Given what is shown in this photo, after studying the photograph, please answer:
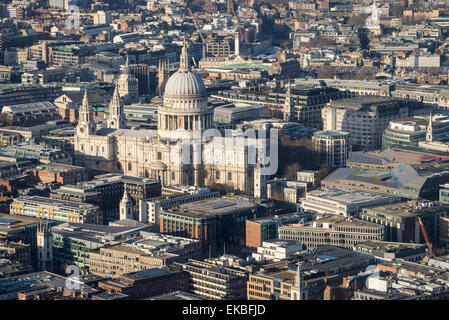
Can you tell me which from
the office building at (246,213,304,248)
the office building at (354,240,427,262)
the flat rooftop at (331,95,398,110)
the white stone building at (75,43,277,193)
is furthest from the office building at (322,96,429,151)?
the office building at (354,240,427,262)

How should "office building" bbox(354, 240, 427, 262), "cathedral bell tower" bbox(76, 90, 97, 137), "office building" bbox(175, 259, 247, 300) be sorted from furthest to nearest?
"cathedral bell tower" bbox(76, 90, 97, 137) → "office building" bbox(354, 240, 427, 262) → "office building" bbox(175, 259, 247, 300)

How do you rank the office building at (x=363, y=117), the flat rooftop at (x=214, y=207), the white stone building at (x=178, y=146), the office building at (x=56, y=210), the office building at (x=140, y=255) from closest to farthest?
the office building at (x=140, y=255)
the flat rooftop at (x=214, y=207)
the office building at (x=56, y=210)
the white stone building at (x=178, y=146)
the office building at (x=363, y=117)

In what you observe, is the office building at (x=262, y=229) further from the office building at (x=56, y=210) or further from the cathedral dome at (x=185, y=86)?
the cathedral dome at (x=185, y=86)

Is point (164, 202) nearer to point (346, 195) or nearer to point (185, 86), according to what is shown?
point (346, 195)

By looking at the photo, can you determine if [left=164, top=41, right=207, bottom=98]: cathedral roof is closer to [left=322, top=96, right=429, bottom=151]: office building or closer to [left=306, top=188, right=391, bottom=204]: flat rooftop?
[left=322, top=96, right=429, bottom=151]: office building

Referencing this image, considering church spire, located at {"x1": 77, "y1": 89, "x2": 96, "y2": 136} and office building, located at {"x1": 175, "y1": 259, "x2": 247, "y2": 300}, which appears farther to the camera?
church spire, located at {"x1": 77, "y1": 89, "x2": 96, "y2": 136}

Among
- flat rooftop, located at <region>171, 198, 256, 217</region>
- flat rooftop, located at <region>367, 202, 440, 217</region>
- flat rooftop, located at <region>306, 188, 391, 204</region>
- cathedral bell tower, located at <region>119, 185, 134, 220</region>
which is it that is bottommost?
cathedral bell tower, located at <region>119, 185, 134, 220</region>

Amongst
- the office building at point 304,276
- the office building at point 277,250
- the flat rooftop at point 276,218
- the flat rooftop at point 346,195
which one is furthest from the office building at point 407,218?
the office building at point 304,276
